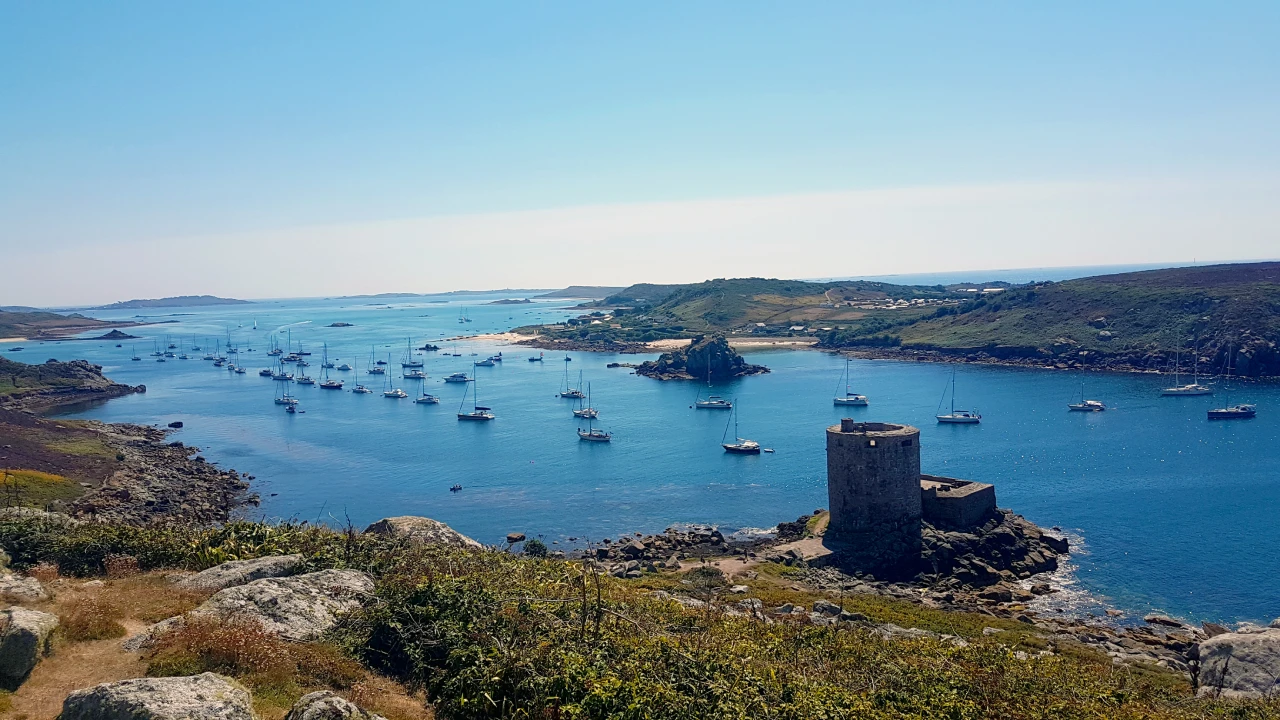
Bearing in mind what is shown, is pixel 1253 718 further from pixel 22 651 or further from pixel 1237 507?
pixel 1237 507

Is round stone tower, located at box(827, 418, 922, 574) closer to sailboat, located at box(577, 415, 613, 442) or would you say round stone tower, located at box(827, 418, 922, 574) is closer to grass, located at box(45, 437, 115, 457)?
sailboat, located at box(577, 415, 613, 442)

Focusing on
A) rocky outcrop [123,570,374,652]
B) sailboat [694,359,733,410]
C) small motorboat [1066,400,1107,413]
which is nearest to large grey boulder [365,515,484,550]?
rocky outcrop [123,570,374,652]

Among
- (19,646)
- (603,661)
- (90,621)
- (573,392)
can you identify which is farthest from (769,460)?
(19,646)

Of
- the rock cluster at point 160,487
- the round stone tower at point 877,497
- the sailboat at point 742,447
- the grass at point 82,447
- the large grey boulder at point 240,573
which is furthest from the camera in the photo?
the sailboat at point 742,447

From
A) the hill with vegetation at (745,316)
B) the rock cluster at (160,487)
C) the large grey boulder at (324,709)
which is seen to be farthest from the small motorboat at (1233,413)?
the large grey boulder at (324,709)

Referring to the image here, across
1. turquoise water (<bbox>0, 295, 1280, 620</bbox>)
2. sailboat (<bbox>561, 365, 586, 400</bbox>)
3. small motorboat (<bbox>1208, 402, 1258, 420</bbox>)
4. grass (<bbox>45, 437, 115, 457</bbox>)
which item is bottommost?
turquoise water (<bbox>0, 295, 1280, 620</bbox>)

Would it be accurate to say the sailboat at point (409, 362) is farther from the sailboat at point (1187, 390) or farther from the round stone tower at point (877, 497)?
the round stone tower at point (877, 497)
